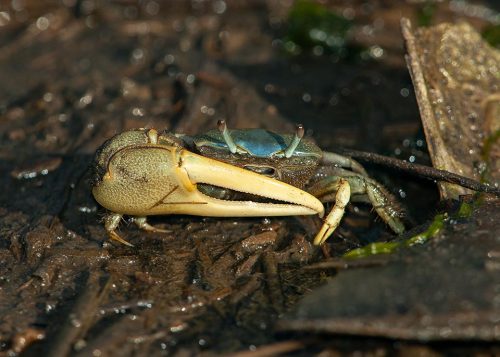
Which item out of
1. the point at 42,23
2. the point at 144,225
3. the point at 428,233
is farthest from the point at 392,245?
the point at 42,23

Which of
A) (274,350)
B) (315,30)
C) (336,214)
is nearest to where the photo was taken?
(274,350)

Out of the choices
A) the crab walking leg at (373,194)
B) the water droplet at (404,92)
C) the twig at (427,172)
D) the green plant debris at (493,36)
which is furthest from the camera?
the green plant debris at (493,36)

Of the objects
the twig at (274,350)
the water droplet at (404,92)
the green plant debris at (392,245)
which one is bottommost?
the water droplet at (404,92)

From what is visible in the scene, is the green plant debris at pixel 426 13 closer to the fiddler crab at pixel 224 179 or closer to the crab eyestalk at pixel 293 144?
the fiddler crab at pixel 224 179

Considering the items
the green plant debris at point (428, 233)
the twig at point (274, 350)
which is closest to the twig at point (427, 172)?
the green plant debris at point (428, 233)

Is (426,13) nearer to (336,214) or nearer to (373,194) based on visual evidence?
(373,194)

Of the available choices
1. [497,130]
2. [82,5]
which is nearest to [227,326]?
[497,130]

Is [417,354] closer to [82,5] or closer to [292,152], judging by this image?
[292,152]
